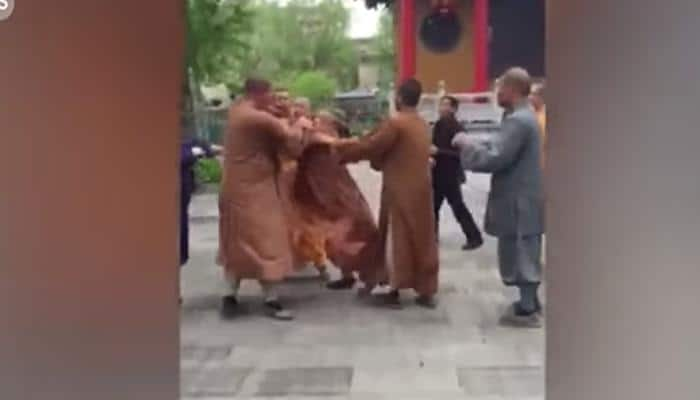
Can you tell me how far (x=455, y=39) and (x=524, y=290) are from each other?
696 inches

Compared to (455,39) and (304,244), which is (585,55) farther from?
(455,39)

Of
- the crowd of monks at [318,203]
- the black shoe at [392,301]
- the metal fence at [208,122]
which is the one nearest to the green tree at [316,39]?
the metal fence at [208,122]

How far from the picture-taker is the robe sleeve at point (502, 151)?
853 centimetres

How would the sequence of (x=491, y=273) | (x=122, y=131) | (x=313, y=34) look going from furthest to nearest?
(x=313, y=34)
(x=491, y=273)
(x=122, y=131)

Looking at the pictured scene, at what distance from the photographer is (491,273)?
11586mm

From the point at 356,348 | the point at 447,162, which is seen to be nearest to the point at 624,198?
the point at 356,348

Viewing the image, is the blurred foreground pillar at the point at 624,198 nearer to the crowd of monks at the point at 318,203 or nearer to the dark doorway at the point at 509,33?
the crowd of monks at the point at 318,203

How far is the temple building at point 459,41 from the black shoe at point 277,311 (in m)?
16.6

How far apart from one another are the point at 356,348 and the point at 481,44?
59.2ft

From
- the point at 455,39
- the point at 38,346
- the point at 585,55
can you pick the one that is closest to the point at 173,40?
the point at 38,346

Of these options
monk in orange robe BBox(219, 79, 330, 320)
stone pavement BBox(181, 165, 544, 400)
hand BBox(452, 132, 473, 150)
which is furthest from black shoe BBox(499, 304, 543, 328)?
monk in orange robe BBox(219, 79, 330, 320)

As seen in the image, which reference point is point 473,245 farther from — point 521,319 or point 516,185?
point 516,185

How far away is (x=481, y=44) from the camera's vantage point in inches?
1008

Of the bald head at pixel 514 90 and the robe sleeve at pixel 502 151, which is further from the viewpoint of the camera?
the bald head at pixel 514 90
